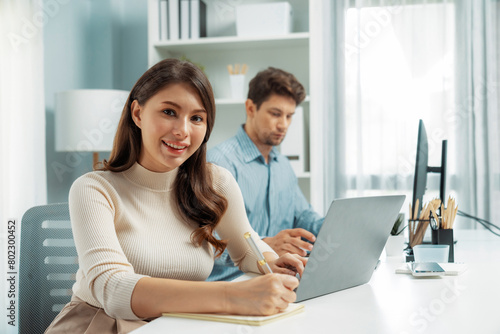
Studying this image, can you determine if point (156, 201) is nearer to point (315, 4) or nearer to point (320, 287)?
point (320, 287)

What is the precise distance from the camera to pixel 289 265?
1.16m

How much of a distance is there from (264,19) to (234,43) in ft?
0.75

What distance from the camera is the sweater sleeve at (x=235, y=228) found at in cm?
132

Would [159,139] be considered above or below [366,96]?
below

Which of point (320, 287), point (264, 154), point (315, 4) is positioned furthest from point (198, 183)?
point (315, 4)

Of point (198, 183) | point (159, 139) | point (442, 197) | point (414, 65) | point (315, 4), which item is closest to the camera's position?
point (159, 139)

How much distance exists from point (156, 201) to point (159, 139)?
0.53 feet

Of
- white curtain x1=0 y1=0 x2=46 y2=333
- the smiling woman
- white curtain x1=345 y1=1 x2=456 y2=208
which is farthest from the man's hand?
white curtain x1=345 y1=1 x2=456 y2=208

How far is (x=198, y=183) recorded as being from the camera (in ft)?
4.25

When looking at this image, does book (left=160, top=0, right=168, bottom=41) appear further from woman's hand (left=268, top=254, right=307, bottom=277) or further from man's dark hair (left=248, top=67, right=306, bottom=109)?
woman's hand (left=268, top=254, right=307, bottom=277)

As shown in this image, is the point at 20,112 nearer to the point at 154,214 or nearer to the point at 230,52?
the point at 230,52

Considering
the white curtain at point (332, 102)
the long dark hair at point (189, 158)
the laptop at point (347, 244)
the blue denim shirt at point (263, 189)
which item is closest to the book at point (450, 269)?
the laptop at point (347, 244)

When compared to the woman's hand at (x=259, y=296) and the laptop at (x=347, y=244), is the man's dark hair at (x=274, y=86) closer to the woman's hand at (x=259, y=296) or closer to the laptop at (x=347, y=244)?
the laptop at (x=347, y=244)

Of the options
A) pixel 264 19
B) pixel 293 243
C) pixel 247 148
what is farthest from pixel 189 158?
pixel 264 19
